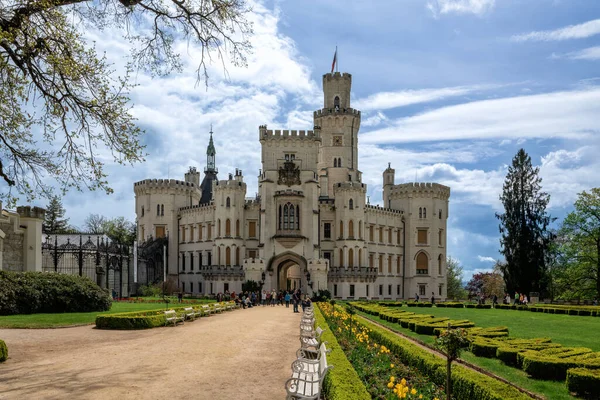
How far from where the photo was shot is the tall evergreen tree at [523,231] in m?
60.8

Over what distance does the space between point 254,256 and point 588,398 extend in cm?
5755

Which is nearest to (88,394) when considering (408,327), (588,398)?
(588,398)

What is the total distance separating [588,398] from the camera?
12117 millimetres

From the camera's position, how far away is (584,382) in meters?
12.1

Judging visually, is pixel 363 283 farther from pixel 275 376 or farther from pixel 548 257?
pixel 275 376

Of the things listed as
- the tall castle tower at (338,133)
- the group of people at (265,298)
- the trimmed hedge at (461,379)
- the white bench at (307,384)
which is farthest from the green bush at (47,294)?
the tall castle tower at (338,133)

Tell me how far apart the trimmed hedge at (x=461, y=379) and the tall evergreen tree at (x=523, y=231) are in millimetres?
48443

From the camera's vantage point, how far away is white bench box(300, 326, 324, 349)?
53.1 feet

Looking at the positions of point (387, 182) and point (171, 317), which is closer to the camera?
point (171, 317)

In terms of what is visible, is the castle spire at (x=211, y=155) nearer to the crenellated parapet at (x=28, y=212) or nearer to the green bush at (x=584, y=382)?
the crenellated parapet at (x=28, y=212)

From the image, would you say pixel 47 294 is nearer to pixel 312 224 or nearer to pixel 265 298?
pixel 265 298

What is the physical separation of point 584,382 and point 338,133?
6676 cm

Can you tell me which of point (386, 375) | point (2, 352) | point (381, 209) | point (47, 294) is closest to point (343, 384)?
point (386, 375)

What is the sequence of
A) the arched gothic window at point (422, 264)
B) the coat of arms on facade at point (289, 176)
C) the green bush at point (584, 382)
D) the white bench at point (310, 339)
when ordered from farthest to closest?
the arched gothic window at point (422, 264) < the coat of arms on facade at point (289, 176) < the white bench at point (310, 339) < the green bush at point (584, 382)
